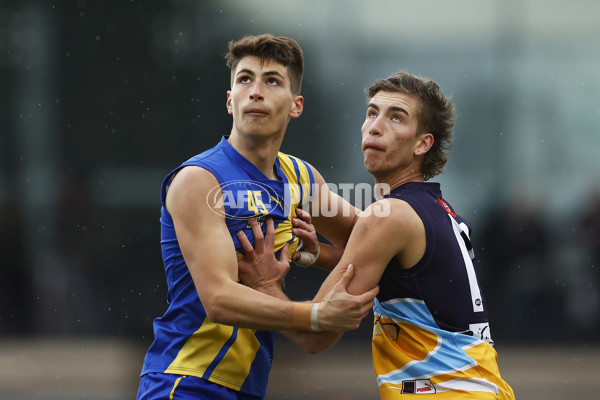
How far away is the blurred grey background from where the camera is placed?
30.0 feet

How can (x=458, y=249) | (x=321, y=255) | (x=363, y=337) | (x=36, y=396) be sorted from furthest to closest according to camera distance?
(x=363, y=337), (x=36, y=396), (x=321, y=255), (x=458, y=249)

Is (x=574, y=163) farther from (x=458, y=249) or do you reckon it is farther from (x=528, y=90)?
(x=458, y=249)

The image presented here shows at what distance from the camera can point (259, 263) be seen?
10.6 ft

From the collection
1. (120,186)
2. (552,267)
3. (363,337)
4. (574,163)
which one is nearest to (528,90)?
(574,163)

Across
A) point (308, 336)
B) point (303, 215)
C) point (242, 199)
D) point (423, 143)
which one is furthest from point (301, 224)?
point (423, 143)

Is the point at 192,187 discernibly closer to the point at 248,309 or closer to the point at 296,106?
the point at 248,309

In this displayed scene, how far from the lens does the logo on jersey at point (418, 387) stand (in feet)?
9.93

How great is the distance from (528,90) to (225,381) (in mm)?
7178

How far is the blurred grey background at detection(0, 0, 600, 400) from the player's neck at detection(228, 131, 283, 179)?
5472 millimetres

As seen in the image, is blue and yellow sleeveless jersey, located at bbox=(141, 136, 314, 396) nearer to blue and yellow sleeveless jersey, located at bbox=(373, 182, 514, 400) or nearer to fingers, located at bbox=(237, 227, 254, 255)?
fingers, located at bbox=(237, 227, 254, 255)

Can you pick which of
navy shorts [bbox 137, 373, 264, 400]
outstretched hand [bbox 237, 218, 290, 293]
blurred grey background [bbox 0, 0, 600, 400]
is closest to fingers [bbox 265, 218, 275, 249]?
outstretched hand [bbox 237, 218, 290, 293]

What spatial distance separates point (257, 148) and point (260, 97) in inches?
8.7

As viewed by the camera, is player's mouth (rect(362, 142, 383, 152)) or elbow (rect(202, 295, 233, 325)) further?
player's mouth (rect(362, 142, 383, 152))

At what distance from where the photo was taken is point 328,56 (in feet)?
30.2
